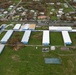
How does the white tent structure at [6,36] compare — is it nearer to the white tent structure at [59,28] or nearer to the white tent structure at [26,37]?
the white tent structure at [26,37]

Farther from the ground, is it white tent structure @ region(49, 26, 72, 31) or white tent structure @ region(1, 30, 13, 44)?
white tent structure @ region(1, 30, 13, 44)

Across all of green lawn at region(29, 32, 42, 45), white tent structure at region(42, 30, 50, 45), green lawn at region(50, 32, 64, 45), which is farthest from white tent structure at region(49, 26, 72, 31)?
green lawn at region(29, 32, 42, 45)

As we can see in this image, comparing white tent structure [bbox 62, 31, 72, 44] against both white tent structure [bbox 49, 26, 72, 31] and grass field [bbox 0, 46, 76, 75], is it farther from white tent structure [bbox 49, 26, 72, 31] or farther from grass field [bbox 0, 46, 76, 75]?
grass field [bbox 0, 46, 76, 75]

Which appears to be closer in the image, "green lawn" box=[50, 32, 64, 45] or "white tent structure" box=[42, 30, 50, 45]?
"white tent structure" box=[42, 30, 50, 45]

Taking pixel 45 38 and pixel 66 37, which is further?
pixel 66 37

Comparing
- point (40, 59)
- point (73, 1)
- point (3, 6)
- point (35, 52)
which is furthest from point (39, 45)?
point (73, 1)

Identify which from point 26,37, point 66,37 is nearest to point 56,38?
point 66,37

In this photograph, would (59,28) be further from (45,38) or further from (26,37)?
(26,37)
